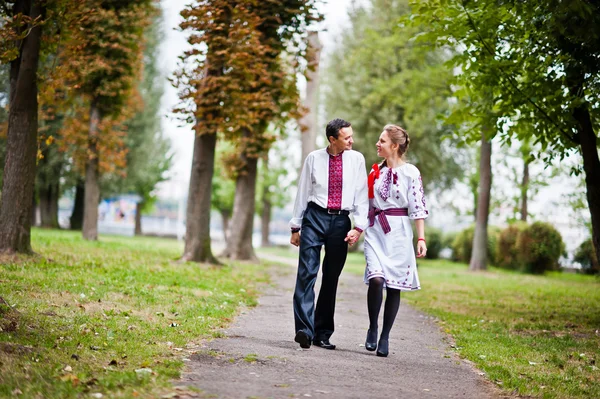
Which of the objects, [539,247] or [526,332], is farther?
[539,247]

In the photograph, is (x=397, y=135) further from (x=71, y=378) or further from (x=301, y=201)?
(x=71, y=378)

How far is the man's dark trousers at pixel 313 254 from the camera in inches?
267

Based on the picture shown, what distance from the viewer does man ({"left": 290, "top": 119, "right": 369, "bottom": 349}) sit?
22.2 ft

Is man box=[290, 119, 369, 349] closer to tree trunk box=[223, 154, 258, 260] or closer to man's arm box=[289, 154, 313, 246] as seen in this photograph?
man's arm box=[289, 154, 313, 246]

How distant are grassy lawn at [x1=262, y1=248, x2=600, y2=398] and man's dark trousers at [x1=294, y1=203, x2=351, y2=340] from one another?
1697mm

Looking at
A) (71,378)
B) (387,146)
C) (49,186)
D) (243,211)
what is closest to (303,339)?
(387,146)

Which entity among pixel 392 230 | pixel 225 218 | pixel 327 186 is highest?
pixel 225 218

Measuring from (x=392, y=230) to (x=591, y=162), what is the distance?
225 inches

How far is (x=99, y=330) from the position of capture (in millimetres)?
6816

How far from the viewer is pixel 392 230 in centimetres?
681

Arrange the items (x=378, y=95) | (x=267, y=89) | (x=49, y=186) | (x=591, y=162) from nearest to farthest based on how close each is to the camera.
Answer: (x=591, y=162) → (x=267, y=89) → (x=378, y=95) → (x=49, y=186)

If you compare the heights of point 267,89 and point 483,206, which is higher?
point 267,89

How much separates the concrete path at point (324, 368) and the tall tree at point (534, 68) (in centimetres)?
402

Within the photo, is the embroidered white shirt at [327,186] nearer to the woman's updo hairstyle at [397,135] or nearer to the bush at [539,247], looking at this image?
the woman's updo hairstyle at [397,135]
